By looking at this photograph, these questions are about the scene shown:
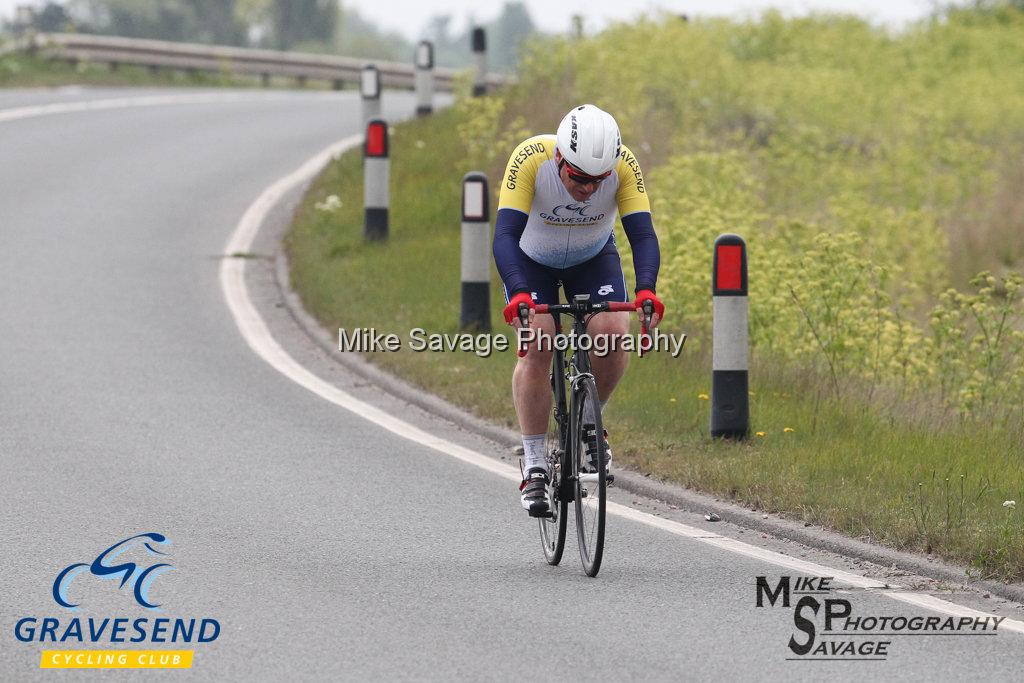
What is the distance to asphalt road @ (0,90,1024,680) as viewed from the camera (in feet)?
19.0

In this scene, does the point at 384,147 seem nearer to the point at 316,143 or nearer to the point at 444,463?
the point at 444,463

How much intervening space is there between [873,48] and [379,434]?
23463 millimetres

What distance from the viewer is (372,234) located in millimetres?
15391

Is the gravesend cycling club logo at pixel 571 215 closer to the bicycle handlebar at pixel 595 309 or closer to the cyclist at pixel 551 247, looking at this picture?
the cyclist at pixel 551 247

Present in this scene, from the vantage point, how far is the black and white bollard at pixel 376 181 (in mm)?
14891

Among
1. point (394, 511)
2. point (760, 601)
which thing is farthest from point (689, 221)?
point (760, 601)

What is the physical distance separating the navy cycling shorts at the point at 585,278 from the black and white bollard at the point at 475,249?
4.44 meters

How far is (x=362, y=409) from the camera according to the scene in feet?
34.1

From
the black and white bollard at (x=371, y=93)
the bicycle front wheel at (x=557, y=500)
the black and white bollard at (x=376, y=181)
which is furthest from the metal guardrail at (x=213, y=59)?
the bicycle front wheel at (x=557, y=500)

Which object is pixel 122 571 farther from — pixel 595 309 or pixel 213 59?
pixel 213 59

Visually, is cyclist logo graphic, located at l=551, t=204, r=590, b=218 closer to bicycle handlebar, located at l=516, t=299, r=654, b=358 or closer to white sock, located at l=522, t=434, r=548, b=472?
bicycle handlebar, located at l=516, t=299, r=654, b=358

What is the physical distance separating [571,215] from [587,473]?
1.19 m

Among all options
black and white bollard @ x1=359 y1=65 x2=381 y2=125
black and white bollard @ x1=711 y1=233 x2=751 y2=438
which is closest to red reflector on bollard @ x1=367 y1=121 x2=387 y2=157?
black and white bollard @ x1=359 y1=65 x2=381 y2=125

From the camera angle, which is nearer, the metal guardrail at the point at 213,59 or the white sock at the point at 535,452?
the white sock at the point at 535,452
